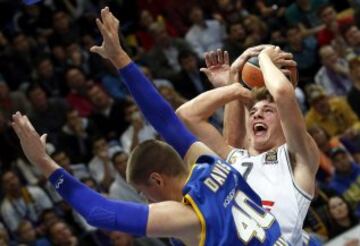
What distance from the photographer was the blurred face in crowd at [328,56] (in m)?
10.5

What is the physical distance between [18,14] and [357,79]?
12.9 feet

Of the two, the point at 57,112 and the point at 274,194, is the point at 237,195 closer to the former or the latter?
the point at 274,194

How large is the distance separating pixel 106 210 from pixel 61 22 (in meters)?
7.35

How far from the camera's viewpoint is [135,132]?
30.8 feet

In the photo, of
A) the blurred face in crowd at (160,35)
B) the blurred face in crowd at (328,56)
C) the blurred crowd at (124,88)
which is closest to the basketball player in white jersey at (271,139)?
the blurred crowd at (124,88)

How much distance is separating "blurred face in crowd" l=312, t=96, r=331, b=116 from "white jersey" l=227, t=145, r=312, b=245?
198 inches

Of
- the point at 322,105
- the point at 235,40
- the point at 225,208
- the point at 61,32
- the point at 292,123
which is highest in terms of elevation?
the point at 61,32

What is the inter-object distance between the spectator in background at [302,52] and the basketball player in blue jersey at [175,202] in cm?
658

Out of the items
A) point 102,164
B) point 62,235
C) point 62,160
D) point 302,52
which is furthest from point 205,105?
point 302,52

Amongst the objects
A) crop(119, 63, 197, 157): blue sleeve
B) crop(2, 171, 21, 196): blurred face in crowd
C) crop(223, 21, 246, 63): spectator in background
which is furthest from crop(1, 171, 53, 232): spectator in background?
crop(119, 63, 197, 157): blue sleeve

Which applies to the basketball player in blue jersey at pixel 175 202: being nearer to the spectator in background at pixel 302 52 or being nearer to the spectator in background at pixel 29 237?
the spectator in background at pixel 29 237

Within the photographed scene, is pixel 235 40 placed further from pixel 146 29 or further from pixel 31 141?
pixel 31 141

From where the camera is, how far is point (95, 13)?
38.1 feet

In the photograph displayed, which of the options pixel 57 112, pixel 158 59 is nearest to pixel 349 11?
pixel 158 59
